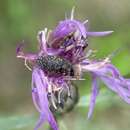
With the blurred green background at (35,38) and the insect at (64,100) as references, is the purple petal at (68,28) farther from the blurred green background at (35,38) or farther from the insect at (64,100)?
the blurred green background at (35,38)

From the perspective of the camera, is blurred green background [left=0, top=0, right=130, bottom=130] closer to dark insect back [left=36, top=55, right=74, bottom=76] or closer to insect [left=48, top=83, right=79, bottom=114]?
insect [left=48, top=83, right=79, bottom=114]

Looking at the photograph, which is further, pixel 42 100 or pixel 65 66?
pixel 65 66

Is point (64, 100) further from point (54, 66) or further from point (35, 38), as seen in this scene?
point (35, 38)

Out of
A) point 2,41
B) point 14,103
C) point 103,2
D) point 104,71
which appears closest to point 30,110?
point 14,103

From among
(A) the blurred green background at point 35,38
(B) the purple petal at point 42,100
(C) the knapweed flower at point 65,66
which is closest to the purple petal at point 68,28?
(C) the knapweed flower at point 65,66

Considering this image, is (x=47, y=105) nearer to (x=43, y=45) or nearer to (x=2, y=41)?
(x=43, y=45)

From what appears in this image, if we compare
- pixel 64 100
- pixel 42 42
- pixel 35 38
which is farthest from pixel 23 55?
pixel 35 38

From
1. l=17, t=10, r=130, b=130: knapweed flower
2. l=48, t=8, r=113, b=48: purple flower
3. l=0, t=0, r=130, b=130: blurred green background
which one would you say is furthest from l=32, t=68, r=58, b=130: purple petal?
l=0, t=0, r=130, b=130: blurred green background

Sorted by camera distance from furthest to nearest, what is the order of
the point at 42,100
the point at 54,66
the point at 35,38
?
the point at 35,38 < the point at 54,66 < the point at 42,100
